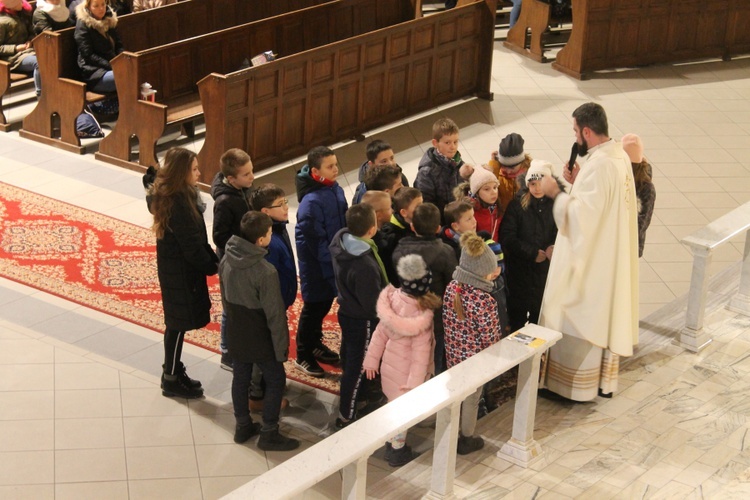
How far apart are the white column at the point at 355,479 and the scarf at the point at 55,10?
746cm

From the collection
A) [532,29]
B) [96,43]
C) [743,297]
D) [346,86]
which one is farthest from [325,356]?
[532,29]

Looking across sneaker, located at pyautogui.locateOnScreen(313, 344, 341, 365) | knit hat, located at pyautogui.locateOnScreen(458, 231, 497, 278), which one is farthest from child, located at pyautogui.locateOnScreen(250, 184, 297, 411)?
knit hat, located at pyautogui.locateOnScreen(458, 231, 497, 278)

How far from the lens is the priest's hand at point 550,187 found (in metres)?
5.36

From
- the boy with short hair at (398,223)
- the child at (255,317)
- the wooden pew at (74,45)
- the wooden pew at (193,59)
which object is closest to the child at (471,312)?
the boy with short hair at (398,223)

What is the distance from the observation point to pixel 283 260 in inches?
234

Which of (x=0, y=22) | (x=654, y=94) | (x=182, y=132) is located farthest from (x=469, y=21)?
(x=0, y=22)

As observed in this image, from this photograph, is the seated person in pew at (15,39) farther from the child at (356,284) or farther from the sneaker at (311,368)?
the child at (356,284)

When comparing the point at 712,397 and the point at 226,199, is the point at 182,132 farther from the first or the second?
the point at 712,397

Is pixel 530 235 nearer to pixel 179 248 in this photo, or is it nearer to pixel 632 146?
pixel 632 146

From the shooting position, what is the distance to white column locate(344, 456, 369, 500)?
4.18m

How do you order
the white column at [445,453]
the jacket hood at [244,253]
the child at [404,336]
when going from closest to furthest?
the white column at [445,453] → the child at [404,336] → the jacket hood at [244,253]

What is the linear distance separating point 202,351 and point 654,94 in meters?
7.05

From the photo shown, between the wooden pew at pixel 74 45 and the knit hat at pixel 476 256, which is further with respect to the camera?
the wooden pew at pixel 74 45

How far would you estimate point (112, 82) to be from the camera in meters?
9.91
